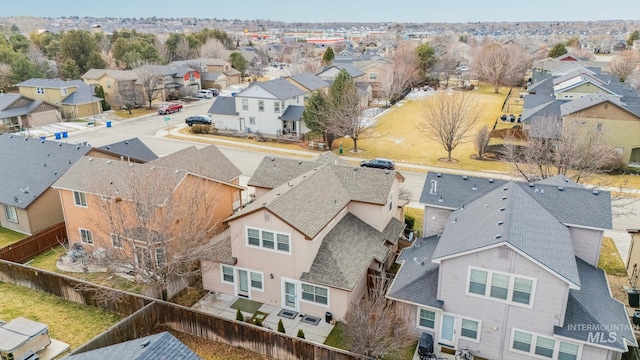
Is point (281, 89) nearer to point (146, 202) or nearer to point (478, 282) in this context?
point (146, 202)

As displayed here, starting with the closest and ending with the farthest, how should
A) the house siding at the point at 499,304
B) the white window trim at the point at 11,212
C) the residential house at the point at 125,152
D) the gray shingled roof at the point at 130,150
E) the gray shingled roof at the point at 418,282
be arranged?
the house siding at the point at 499,304
the gray shingled roof at the point at 418,282
the white window trim at the point at 11,212
the residential house at the point at 125,152
the gray shingled roof at the point at 130,150

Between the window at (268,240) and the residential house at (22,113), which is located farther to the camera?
the residential house at (22,113)

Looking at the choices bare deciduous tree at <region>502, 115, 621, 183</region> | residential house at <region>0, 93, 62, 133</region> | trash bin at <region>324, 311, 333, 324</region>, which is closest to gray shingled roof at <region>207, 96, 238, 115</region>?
residential house at <region>0, 93, 62, 133</region>

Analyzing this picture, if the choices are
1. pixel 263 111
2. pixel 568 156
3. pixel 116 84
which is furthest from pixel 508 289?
pixel 116 84

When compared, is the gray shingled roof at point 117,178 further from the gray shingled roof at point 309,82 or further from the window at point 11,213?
the gray shingled roof at point 309,82

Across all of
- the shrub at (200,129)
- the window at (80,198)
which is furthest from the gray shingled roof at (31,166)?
the shrub at (200,129)

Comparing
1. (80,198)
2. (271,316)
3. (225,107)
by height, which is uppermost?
(225,107)

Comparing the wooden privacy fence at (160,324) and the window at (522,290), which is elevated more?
the window at (522,290)

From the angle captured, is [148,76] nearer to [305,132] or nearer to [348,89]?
[305,132]
